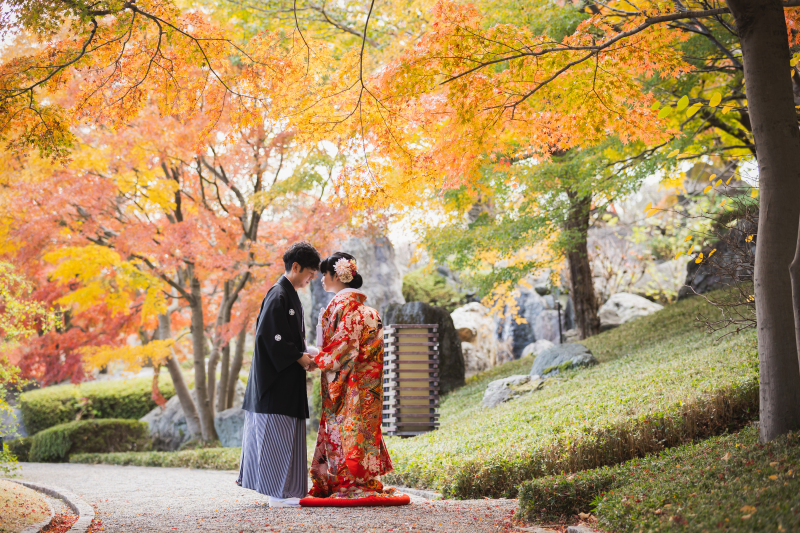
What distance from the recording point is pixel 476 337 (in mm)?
15844

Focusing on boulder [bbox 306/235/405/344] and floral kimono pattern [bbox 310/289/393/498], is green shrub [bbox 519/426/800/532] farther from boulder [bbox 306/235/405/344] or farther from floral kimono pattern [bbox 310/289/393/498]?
boulder [bbox 306/235/405/344]

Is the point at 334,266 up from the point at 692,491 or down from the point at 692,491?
up

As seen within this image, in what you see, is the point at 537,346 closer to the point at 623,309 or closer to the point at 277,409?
the point at 623,309

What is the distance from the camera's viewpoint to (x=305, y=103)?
16.7ft

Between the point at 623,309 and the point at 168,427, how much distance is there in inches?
478

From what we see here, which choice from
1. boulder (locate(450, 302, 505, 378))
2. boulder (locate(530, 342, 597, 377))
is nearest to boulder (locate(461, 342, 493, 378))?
boulder (locate(450, 302, 505, 378))

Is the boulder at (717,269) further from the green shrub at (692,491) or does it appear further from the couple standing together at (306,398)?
the couple standing together at (306,398)

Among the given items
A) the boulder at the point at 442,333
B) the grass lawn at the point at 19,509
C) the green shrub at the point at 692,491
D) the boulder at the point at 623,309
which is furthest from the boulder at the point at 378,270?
the green shrub at the point at 692,491

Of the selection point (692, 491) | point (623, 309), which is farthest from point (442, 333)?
point (692, 491)

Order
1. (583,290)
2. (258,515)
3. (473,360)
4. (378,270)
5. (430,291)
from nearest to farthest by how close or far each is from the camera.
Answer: (258,515) → (583,290) → (378,270) → (473,360) → (430,291)

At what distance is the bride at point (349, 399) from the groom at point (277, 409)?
159 mm

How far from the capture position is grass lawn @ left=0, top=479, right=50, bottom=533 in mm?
3719

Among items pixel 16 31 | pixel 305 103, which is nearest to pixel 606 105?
pixel 305 103

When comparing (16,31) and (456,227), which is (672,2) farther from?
(456,227)
